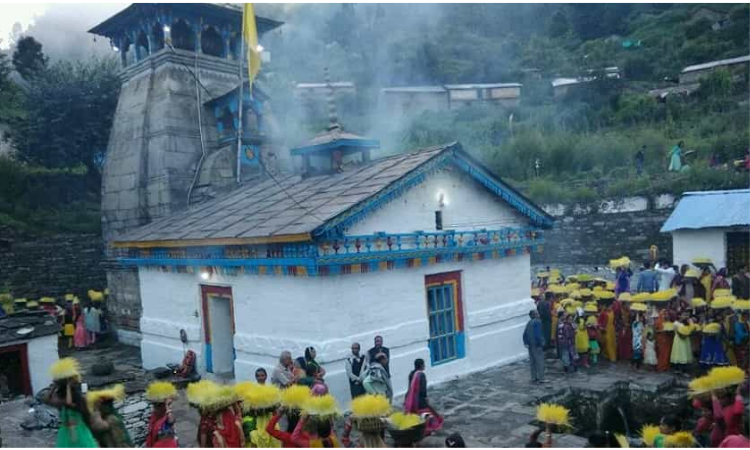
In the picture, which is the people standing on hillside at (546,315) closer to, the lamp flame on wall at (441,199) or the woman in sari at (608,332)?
the woman in sari at (608,332)

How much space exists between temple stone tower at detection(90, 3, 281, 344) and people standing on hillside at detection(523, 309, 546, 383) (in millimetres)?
9839

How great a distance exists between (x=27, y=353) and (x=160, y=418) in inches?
273

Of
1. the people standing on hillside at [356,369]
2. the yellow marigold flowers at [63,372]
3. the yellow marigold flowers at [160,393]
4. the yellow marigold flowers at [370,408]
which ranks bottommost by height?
the people standing on hillside at [356,369]

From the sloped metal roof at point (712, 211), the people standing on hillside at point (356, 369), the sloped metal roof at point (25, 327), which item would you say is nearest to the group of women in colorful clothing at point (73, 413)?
the people standing on hillside at point (356, 369)

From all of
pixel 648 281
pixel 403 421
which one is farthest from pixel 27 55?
pixel 403 421

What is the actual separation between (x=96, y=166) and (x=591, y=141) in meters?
25.0

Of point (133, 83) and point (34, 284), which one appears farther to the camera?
point (34, 284)

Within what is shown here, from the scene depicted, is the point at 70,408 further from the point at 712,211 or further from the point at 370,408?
the point at 712,211

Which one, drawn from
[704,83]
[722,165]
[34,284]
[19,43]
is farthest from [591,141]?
[19,43]

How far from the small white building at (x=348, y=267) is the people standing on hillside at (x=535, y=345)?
139cm

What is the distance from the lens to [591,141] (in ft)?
103

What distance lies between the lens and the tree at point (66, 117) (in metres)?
26.2

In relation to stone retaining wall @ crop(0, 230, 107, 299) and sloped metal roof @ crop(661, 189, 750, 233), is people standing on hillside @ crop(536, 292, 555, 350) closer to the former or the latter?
sloped metal roof @ crop(661, 189, 750, 233)

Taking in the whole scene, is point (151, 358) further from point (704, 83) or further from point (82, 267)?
point (704, 83)
